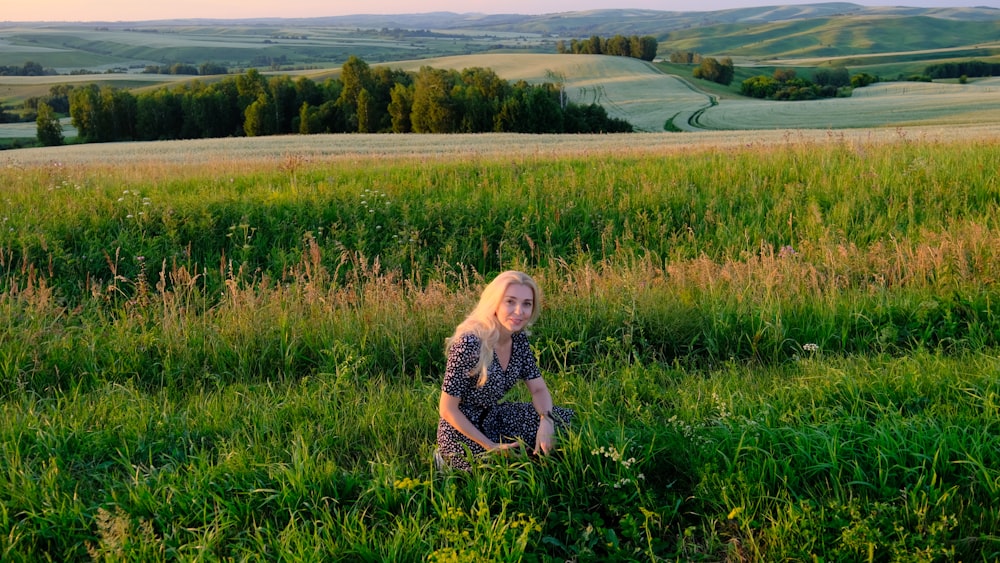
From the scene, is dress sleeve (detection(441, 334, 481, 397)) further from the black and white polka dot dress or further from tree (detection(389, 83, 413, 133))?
tree (detection(389, 83, 413, 133))

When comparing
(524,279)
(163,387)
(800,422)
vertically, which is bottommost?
(163,387)

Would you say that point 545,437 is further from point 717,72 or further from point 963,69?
point 963,69

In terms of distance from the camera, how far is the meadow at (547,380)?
9.93ft

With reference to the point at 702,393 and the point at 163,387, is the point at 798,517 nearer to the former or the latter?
the point at 702,393

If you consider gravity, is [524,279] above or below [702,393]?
above

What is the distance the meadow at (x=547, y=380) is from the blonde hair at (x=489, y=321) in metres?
0.50

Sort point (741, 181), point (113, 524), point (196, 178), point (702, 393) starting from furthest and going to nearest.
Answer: point (196, 178), point (741, 181), point (702, 393), point (113, 524)

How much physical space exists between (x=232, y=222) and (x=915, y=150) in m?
9.92

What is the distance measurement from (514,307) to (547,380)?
3.97 ft

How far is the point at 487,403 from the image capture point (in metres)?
3.66

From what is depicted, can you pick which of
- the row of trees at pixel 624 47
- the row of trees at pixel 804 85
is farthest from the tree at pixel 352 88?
the row of trees at pixel 624 47

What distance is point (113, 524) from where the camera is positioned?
9.62 ft

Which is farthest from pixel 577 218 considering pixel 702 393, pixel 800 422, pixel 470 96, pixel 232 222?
pixel 470 96

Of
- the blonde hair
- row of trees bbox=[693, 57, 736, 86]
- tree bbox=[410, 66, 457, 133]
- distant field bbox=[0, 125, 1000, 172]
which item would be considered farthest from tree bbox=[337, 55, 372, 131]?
the blonde hair
